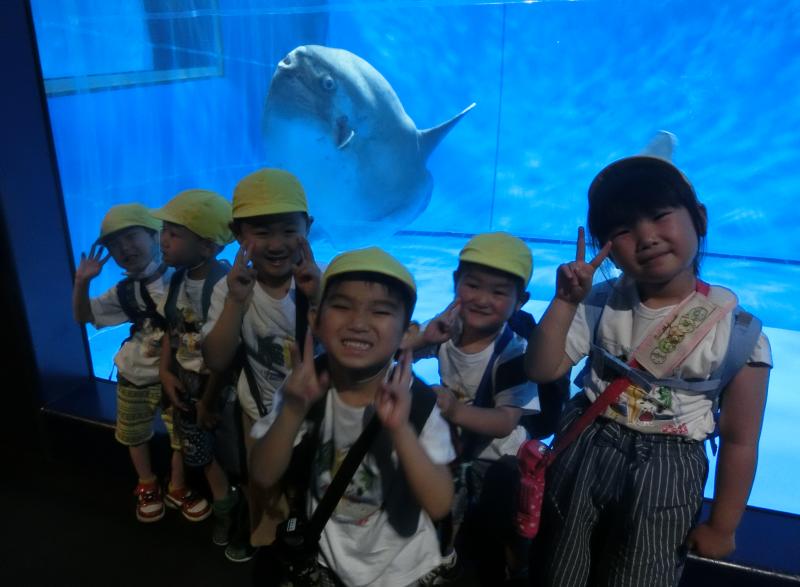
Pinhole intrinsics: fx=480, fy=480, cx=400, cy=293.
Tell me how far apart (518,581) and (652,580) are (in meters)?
0.69

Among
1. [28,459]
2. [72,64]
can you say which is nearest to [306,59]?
[72,64]

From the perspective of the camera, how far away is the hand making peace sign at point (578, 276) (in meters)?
0.99

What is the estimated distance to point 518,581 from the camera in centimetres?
164

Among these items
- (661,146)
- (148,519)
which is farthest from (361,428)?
(148,519)

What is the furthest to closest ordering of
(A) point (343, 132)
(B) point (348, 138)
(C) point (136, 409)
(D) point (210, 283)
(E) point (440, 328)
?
1. (A) point (343, 132)
2. (B) point (348, 138)
3. (C) point (136, 409)
4. (D) point (210, 283)
5. (E) point (440, 328)

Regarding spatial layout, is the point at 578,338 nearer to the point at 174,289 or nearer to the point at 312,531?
the point at 312,531

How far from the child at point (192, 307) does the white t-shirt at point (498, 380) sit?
0.76 m

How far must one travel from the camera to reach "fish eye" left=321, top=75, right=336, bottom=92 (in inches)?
201

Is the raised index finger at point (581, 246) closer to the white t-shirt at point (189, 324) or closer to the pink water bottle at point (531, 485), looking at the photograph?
the pink water bottle at point (531, 485)

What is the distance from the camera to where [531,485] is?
1.21m

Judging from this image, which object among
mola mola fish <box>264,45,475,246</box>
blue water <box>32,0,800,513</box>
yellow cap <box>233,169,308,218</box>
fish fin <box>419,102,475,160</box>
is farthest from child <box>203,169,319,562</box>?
fish fin <box>419,102,475,160</box>

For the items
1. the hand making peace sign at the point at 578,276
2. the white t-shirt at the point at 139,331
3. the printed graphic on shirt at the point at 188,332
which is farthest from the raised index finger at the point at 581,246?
the white t-shirt at the point at 139,331

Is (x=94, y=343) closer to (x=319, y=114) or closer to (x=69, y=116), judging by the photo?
(x=69, y=116)

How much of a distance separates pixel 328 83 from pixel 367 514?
4.95m
